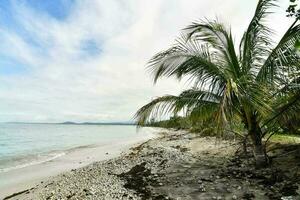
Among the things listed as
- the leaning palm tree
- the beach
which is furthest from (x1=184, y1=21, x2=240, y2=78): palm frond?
the beach

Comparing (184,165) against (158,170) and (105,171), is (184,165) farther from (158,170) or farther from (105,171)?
(105,171)

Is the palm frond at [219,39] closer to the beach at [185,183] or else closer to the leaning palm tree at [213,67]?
the leaning palm tree at [213,67]

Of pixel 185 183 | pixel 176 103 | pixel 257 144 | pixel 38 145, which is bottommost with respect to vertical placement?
pixel 185 183

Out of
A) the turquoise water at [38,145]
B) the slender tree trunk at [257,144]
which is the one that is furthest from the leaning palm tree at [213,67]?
the turquoise water at [38,145]

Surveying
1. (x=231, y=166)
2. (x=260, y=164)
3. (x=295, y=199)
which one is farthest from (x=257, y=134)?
(x=295, y=199)

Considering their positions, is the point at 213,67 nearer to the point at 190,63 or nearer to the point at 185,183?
the point at 190,63

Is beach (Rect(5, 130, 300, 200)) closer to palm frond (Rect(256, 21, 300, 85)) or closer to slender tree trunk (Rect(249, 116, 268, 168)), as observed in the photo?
slender tree trunk (Rect(249, 116, 268, 168))

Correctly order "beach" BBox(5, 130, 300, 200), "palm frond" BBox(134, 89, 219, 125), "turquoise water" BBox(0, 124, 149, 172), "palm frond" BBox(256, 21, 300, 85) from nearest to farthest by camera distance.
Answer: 1. "palm frond" BBox(256, 21, 300, 85)
2. "beach" BBox(5, 130, 300, 200)
3. "palm frond" BBox(134, 89, 219, 125)
4. "turquoise water" BBox(0, 124, 149, 172)

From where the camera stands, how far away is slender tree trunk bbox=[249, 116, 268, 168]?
7.55 meters

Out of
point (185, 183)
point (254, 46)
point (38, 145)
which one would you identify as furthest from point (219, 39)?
point (38, 145)

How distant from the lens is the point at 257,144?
7660mm

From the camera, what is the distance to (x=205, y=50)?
766 centimetres

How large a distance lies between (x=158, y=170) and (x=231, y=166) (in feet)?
7.69

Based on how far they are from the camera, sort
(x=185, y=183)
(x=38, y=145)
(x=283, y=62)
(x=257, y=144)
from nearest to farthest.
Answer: (x=283, y=62)
(x=185, y=183)
(x=257, y=144)
(x=38, y=145)
